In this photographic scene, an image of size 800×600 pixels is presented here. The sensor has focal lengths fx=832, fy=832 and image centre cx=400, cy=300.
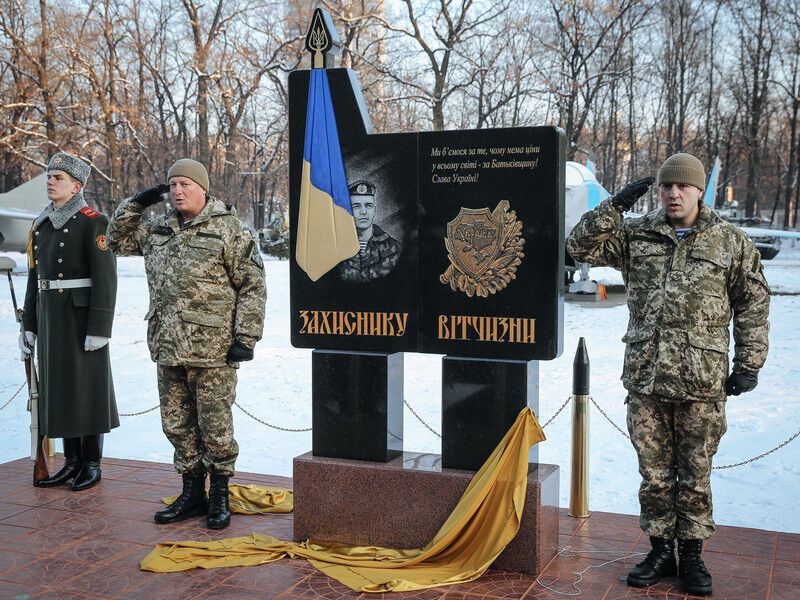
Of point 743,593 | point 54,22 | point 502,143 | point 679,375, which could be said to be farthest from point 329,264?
point 54,22

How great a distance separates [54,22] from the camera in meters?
30.9

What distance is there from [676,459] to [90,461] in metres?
4.10

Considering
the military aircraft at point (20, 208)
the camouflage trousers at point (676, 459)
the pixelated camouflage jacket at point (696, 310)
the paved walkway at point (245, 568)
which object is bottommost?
the paved walkway at point (245, 568)

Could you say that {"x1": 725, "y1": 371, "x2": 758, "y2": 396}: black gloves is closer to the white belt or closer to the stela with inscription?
the stela with inscription

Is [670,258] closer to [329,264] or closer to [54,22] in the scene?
[329,264]

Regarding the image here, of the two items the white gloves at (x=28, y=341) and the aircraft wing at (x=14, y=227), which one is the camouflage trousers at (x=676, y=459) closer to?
the white gloves at (x=28, y=341)

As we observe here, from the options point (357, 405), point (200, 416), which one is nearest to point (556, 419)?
point (357, 405)

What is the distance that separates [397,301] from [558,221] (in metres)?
1.02

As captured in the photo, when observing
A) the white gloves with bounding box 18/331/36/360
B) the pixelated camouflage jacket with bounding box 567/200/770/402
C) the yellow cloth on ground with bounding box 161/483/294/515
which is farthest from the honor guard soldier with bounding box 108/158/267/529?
the pixelated camouflage jacket with bounding box 567/200/770/402

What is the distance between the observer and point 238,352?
4992mm

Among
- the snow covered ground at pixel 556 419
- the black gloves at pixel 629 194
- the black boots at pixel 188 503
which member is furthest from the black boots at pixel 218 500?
the black gloves at pixel 629 194

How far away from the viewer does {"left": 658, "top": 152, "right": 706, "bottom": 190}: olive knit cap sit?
408 cm

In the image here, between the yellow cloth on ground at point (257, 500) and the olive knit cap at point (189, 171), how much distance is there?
80.7 inches

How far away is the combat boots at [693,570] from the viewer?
4.04 metres
